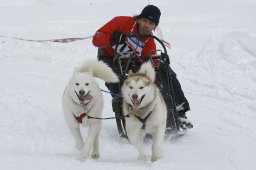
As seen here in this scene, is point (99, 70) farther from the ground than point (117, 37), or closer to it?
closer to it

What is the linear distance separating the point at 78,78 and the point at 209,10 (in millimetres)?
13129

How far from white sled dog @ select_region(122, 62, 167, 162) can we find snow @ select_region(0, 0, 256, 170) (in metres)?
0.18

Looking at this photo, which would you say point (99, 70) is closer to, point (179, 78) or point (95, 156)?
point (95, 156)

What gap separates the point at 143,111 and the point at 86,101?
0.52 m

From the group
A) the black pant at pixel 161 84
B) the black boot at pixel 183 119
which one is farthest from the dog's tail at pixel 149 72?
the black boot at pixel 183 119

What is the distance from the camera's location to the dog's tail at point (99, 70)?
14.7 feet

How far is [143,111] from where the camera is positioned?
430 centimetres

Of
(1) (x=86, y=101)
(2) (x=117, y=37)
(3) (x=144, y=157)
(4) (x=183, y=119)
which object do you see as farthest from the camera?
(4) (x=183, y=119)

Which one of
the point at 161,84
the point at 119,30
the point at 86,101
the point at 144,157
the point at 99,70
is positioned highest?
the point at 119,30

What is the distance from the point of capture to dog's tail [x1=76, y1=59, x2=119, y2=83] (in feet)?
14.7

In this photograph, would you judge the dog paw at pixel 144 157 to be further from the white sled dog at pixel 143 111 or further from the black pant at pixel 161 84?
the black pant at pixel 161 84

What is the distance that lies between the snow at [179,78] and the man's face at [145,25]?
1.21 metres

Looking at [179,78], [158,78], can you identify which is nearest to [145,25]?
[158,78]

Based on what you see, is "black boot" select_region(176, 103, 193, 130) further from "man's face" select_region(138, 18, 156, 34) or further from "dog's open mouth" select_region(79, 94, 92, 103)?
"dog's open mouth" select_region(79, 94, 92, 103)
